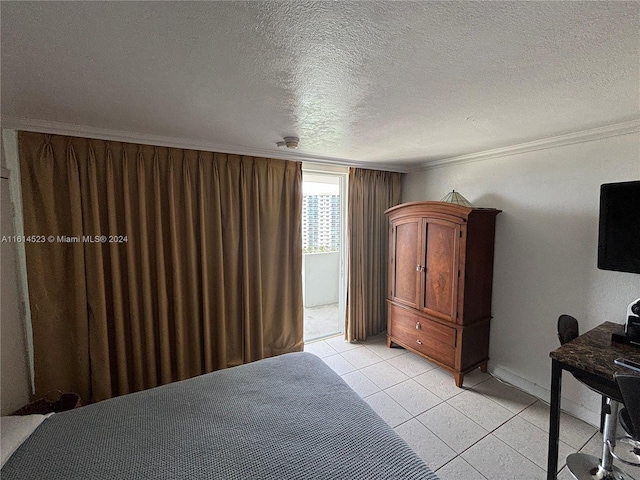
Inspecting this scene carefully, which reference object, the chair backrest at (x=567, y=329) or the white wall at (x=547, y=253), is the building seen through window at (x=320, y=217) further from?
the chair backrest at (x=567, y=329)

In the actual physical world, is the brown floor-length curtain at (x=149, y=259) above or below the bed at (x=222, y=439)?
above

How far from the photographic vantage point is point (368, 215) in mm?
3605

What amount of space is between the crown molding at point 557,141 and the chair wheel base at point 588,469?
7.19ft

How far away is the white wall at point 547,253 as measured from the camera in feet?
6.72

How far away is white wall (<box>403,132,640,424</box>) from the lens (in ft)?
6.72

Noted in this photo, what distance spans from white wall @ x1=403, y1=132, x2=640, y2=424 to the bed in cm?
197

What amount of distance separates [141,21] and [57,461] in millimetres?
1713

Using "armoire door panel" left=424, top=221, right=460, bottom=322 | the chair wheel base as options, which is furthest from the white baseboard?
"armoire door panel" left=424, top=221, right=460, bottom=322

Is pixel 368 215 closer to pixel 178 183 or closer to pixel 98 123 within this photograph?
pixel 178 183

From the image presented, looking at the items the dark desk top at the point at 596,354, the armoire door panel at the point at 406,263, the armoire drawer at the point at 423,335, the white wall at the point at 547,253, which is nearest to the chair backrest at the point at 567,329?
the dark desk top at the point at 596,354

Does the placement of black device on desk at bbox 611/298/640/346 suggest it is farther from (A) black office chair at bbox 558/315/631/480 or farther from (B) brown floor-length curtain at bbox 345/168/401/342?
(B) brown floor-length curtain at bbox 345/168/401/342

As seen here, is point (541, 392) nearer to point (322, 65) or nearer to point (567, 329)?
point (567, 329)

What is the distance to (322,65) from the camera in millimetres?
1149

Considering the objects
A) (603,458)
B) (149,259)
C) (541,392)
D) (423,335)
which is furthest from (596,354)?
(149,259)
